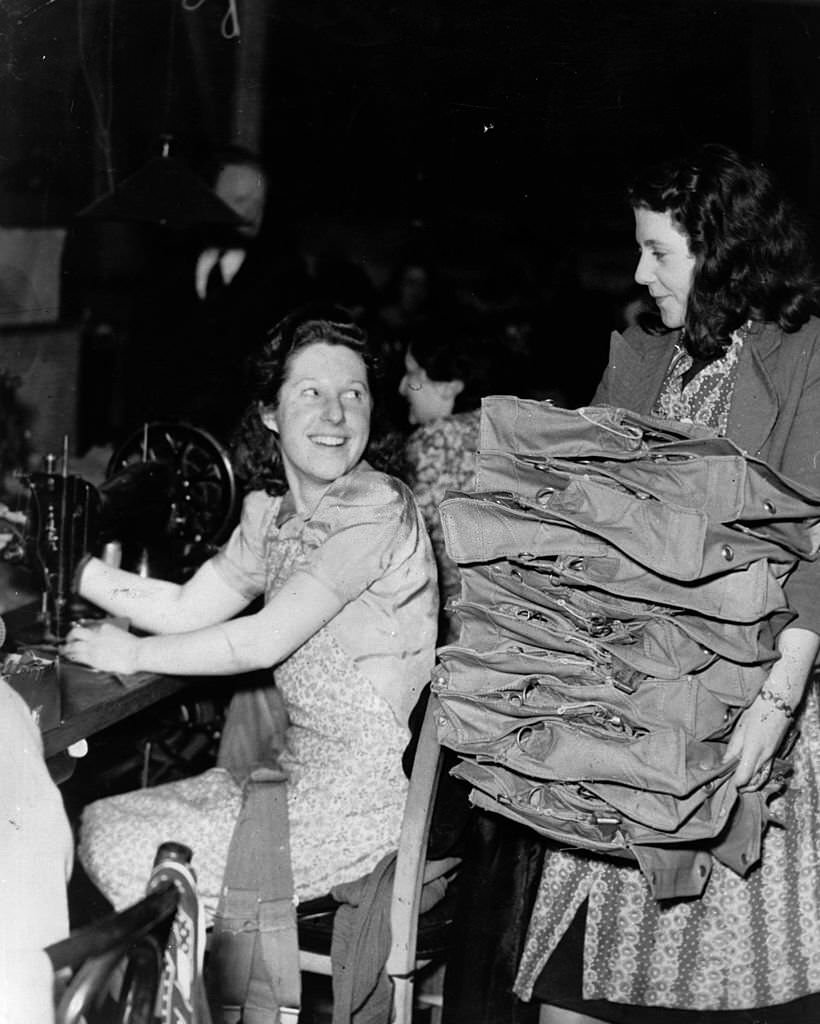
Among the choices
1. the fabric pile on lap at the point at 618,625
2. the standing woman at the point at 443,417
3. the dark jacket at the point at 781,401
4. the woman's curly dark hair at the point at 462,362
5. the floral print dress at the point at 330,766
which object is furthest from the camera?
the woman's curly dark hair at the point at 462,362

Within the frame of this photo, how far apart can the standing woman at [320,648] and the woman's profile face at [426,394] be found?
3.63ft

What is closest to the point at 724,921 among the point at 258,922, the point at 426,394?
the point at 258,922

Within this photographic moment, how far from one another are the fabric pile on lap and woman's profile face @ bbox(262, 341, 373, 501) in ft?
2.19

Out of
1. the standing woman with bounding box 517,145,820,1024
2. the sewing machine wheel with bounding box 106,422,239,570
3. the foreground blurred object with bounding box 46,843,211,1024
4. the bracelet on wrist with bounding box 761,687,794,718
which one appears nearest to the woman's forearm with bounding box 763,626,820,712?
the bracelet on wrist with bounding box 761,687,794,718

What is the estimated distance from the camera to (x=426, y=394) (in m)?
3.44

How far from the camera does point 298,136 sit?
457cm

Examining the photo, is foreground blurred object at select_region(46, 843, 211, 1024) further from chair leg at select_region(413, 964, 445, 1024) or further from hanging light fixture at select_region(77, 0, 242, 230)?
hanging light fixture at select_region(77, 0, 242, 230)

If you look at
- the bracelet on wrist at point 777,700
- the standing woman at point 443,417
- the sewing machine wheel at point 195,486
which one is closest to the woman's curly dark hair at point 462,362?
the standing woman at point 443,417

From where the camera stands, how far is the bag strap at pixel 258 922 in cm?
194

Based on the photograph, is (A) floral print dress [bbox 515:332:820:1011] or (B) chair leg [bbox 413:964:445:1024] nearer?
(A) floral print dress [bbox 515:332:820:1011]

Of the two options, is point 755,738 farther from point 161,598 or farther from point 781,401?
point 161,598

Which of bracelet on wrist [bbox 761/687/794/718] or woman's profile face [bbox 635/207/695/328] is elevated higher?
woman's profile face [bbox 635/207/695/328]

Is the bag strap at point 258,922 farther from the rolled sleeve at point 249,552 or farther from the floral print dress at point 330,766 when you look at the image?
the rolled sleeve at point 249,552

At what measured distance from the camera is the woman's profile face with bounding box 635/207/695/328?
72.4 inches
